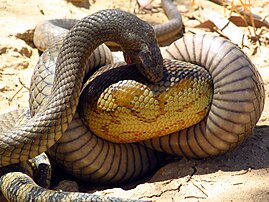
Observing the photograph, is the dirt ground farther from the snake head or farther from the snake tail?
the snake head

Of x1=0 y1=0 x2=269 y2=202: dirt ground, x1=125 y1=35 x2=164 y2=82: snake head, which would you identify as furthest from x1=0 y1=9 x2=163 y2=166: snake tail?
x1=0 y1=0 x2=269 y2=202: dirt ground

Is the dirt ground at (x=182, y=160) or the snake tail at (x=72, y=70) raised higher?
the snake tail at (x=72, y=70)

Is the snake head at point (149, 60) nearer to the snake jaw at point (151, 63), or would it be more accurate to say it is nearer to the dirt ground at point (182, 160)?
the snake jaw at point (151, 63)

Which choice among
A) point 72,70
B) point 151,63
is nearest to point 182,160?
point 151,63

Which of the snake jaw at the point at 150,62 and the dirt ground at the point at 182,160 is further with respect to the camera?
the snake jaw at the point at 150,62

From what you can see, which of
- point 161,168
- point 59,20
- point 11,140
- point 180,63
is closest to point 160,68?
point 180,63

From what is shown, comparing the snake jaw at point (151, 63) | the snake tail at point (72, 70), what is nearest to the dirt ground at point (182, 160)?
the snake tail at point (72, 70)

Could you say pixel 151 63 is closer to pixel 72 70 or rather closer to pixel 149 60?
Answer: pixel 149 60

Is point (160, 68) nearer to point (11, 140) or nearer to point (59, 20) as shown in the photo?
point (11, 140)
